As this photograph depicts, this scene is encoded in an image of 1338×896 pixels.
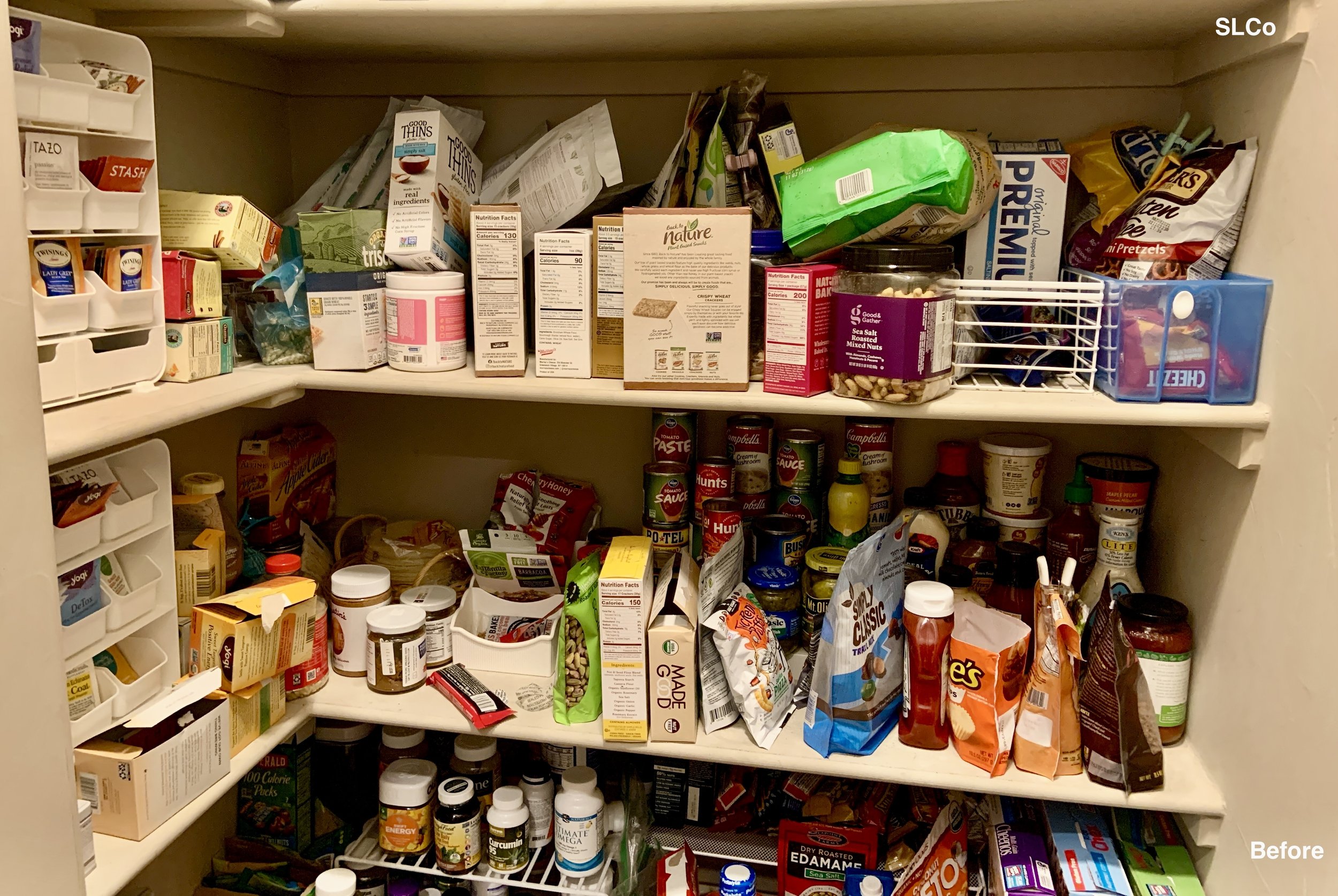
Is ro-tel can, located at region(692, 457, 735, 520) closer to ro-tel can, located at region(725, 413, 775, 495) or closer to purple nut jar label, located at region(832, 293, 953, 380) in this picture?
ro-tel can, located at region(725, 413, 775, 495)

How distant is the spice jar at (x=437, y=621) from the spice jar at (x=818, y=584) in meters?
0.53

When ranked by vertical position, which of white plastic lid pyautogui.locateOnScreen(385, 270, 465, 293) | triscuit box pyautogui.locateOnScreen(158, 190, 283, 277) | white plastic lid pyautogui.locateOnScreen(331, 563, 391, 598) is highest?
triscuit box pyautogui.locateOnScreen(158, 190, 283, 277)

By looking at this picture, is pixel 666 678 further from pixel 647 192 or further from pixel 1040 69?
pixel 1040 69

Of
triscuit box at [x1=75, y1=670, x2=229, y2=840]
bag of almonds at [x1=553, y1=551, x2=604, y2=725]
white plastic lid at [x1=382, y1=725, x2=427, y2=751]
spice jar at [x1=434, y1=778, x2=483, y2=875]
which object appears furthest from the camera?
white plastic lid at [x1=382, y1=725, x2=427, y2=751]

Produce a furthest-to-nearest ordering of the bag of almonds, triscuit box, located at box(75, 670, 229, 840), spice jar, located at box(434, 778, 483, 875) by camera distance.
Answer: spice jar, located at box(434, 778, 483, 875) < the bag of almonds < triscuit box, located at box(75, 670, 229, 840)

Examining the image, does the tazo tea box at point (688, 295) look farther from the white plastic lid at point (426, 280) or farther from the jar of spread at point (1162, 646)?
the jar of spread at point (1162, 646)

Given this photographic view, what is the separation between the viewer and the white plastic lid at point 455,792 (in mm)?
1465

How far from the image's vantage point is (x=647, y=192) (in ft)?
4.79

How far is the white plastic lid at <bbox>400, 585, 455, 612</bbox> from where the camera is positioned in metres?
1.51

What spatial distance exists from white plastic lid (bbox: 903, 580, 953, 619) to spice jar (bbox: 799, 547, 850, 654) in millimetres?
112

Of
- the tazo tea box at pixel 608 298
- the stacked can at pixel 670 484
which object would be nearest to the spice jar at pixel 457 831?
the stacked can at pixel 670 484

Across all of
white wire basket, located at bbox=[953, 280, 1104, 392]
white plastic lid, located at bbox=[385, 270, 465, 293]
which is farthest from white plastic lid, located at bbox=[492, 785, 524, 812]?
white wire basket, located at bbox=[953, 280, 1104, 392]

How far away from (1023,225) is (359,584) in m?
1.04

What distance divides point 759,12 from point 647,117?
41 cm
